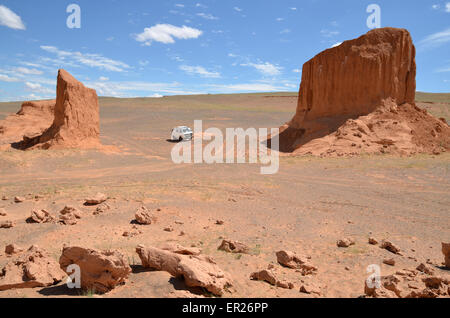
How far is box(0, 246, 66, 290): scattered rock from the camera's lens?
3590mm

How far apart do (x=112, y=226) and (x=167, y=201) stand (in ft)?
6.91

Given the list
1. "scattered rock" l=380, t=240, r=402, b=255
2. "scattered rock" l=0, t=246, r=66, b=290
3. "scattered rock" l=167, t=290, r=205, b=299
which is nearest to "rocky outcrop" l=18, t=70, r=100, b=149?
"scattered rock" l=0, t=246, r=66, b=290

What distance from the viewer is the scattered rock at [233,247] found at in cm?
512

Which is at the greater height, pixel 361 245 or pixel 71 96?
pixel 71 96

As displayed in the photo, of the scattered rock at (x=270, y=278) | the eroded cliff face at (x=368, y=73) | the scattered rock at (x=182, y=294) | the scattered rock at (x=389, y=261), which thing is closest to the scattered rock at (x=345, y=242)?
the scattered rock at (x=389, y=261)

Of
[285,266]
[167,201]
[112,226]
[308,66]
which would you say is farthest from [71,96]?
[285,266]

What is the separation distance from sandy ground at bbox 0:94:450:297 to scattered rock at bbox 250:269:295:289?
0.11 m

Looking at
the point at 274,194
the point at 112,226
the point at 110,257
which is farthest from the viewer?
the point at 274,194

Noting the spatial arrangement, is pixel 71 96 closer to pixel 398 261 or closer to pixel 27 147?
pixel 27 147

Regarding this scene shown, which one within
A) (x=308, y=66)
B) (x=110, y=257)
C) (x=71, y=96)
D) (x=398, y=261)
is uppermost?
(x=308, y=66)

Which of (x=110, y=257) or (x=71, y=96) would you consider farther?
(x=71, y=96)

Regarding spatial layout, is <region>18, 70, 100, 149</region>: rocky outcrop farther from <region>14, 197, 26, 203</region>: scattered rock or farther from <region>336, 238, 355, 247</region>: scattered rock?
<region>336, 238, 355, 247</region>: scattered rock

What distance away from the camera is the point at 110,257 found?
3.50 m

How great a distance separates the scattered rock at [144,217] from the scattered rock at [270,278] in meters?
3.16
